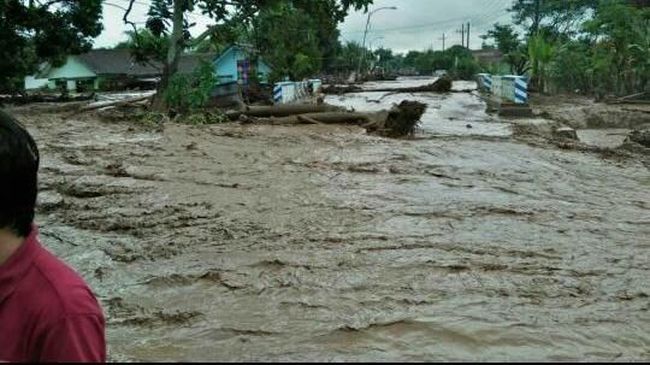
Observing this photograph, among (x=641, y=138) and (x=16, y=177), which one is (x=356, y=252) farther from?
(x=641, y=138)

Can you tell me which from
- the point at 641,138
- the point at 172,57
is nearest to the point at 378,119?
the point at 641,138

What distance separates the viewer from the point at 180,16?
19.2 metres

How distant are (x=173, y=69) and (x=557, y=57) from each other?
23.6m

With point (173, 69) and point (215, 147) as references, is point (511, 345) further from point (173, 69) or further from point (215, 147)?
point (173, 69)

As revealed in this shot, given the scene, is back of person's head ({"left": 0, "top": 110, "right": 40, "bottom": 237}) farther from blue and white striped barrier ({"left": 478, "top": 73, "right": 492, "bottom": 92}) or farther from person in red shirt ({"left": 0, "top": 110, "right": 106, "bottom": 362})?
blue and white striped barrier ({"left": 478, "top": 73, "right": 492, "bottom": 92})

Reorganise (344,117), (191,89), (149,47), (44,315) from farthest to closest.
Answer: (149,47)
(191,89)
(344,117)
(44,315)

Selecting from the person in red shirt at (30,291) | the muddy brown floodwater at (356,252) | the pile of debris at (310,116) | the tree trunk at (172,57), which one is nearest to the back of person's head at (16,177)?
the person in red shirt at (30,291)

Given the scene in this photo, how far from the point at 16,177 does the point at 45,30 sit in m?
28.5

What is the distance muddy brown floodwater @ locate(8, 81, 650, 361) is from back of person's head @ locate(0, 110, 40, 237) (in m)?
2.68

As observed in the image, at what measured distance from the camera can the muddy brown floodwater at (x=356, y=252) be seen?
450 centimetres

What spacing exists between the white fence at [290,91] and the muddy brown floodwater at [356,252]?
13.6 meters

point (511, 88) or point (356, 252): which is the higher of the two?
point (511, 88)

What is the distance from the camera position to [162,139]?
14.1 m

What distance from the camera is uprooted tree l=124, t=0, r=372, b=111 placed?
751 inches
